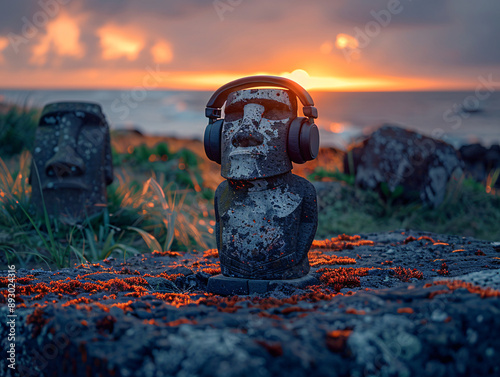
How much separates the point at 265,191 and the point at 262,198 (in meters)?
0.05

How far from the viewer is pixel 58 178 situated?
496cm

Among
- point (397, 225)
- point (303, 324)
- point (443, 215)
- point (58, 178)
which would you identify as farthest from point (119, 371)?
point (443, 215)

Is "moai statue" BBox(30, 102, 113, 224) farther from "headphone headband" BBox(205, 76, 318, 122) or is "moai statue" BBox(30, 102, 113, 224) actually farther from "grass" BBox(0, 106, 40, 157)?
"grass" BBox(0, 106, 40, 157)

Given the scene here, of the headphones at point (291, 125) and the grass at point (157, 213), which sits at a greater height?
the headphones at point (291, 125)

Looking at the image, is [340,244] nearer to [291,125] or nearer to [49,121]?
[291,125]

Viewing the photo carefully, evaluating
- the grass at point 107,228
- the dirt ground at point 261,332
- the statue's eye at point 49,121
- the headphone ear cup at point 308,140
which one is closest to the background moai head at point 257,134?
the headphone ear cup at point 308,140

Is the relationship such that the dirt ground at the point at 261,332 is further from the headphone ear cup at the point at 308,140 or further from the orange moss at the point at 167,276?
the headphone ear cup at the point at 308,140

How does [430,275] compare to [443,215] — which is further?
[443,215]

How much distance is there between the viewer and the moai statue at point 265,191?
Result: 291 centimetres

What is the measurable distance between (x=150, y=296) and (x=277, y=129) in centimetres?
128

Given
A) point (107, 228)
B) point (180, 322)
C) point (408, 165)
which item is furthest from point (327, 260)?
point (408, 165)

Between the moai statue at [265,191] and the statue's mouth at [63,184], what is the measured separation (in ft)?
8.13

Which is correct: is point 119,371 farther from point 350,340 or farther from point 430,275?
point 430,275

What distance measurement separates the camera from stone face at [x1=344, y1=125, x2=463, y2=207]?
6824 millimetres
